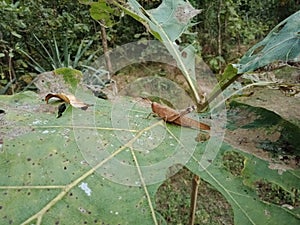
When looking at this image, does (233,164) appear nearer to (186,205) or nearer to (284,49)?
(186,205)

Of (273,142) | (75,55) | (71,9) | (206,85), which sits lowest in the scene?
(75,55)

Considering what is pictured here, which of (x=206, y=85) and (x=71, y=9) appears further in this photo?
(x=71, y=9)

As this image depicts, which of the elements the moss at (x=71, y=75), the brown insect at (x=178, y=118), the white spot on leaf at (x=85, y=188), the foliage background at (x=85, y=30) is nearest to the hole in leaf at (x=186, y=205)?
the foliage background at (x=85, y=30)

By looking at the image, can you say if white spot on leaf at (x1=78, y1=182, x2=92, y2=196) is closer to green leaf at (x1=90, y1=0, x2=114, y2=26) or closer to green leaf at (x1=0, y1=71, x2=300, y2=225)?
green leaf at (x1=0, y1=71, x2=300, y2=225)

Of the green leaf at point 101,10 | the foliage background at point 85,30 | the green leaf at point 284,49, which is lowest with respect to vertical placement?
the foliage background at point 85,30

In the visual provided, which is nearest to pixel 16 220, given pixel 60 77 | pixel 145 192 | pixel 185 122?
pixel 145 192

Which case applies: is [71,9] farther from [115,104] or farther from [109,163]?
[109,163]

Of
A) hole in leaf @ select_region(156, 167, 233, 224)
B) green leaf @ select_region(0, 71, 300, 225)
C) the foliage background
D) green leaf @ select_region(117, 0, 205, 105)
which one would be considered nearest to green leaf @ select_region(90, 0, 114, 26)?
green leaf @ select_region(117, 0, 205, 105)

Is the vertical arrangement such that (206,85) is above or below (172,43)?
below

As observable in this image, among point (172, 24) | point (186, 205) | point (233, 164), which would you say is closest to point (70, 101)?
point (172, 24)

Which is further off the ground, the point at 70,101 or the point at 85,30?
the point at 70,101

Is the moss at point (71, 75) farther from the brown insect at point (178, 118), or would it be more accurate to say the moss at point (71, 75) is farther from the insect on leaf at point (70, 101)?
the brown insect at point (178, 118)
